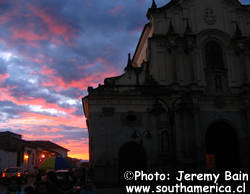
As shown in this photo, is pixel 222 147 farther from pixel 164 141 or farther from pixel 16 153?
pixel 16 153

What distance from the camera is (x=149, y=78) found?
81.9ft

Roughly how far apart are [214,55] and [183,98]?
567 centimetres

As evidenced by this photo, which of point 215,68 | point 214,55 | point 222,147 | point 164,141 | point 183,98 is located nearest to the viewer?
point 183,98

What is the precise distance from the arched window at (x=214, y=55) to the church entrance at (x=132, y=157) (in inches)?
379

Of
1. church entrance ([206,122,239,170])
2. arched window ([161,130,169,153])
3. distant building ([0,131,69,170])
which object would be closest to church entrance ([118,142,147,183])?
arched window ([161,130,169,153])

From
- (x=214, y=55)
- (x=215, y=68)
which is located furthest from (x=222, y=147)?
(x=214, y=55)

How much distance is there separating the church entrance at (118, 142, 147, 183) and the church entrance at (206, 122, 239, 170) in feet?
17.1

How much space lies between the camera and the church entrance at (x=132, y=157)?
75.7 feet

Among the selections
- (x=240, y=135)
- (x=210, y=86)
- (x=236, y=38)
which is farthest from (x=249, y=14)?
(x=240, y=135)

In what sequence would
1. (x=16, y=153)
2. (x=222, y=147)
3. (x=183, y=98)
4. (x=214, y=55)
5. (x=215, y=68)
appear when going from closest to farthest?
(x=183, y=98) → (x=222, y=147) → (x=215, y=68) → (x=214, y=55) → (x=16, y=153)

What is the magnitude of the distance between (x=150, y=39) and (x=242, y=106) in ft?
31.5

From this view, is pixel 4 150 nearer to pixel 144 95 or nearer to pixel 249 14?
pixel 144 95

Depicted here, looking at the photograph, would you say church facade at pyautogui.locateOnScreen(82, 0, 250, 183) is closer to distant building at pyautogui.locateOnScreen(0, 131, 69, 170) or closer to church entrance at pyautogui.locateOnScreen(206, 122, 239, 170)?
church entrance at pyautogui.locateOnScreen(206, 122, 239, 170)

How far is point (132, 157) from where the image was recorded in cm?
2334
